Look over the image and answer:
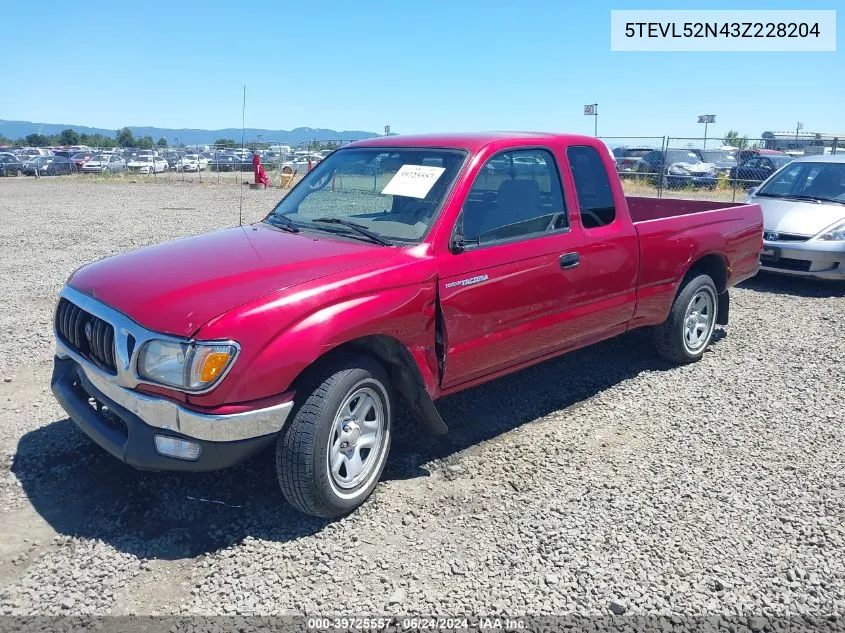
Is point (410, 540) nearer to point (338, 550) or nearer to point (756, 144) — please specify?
point (338, 550)

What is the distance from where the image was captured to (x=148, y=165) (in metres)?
38.8

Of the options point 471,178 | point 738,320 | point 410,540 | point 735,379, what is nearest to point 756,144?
point 738,320

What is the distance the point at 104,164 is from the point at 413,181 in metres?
39.4

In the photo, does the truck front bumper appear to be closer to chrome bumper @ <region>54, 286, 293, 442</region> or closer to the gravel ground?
chrome bumper @ <region>54, 286, 293, 442</region>

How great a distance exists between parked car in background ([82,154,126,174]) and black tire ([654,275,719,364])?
1477 inches

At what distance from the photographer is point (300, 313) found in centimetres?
323

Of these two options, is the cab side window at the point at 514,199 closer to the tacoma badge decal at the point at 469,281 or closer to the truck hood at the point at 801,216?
the tacoma badge decal at the point at 469,281

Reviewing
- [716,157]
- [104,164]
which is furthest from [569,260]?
[104,164]

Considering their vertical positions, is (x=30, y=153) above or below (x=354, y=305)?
above

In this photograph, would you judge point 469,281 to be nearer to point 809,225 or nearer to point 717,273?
point 717,273

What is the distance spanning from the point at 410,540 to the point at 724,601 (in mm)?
1435

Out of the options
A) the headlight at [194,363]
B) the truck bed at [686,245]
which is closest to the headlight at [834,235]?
the truck bed at [686,245]

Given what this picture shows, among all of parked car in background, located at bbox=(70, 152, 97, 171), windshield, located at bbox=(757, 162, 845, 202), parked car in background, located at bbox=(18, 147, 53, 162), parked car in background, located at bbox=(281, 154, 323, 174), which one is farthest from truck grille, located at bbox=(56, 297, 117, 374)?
parked car in background, located at bbox=(18, 147, 53, 162)

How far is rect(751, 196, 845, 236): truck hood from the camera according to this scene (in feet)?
29.2
